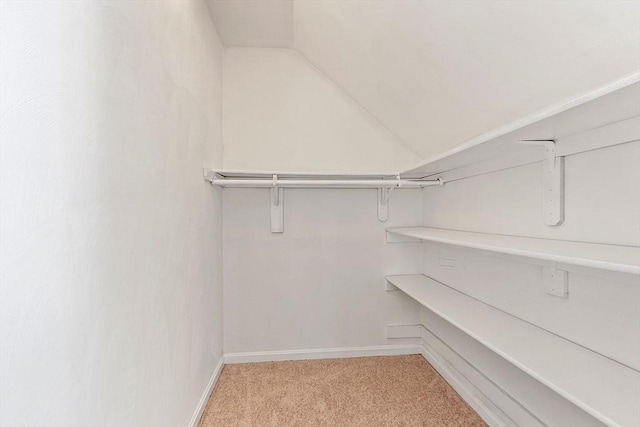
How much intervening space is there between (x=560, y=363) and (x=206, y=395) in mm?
1618

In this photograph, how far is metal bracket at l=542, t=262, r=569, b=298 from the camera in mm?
1119

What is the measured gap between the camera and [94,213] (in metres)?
0.72

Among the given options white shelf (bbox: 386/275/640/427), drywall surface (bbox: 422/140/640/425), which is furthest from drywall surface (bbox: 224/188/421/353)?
white shelf (bbox: 386/275/640/427)

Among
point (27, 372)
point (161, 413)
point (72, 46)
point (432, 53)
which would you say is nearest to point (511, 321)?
point (432, 53)

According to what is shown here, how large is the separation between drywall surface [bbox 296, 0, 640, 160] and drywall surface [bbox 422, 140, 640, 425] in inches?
10.3

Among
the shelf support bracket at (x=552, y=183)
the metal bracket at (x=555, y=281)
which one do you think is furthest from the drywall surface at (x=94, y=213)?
the metal bracket at (x=555, y=281)

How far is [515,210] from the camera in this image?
1.36 m

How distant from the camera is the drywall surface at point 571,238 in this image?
922mm

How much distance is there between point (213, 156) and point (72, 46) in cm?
124

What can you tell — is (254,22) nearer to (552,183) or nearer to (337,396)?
(552,183)

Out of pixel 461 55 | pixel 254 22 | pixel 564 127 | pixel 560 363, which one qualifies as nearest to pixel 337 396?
pixel 560 363

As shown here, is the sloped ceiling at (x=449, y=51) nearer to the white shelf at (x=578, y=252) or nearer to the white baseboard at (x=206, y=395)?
the white shelf at (x=578, y=252)

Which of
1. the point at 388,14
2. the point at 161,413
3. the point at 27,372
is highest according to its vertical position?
the point at 388,14

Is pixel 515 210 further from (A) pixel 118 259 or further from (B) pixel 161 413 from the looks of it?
(B) pixel 161 413
